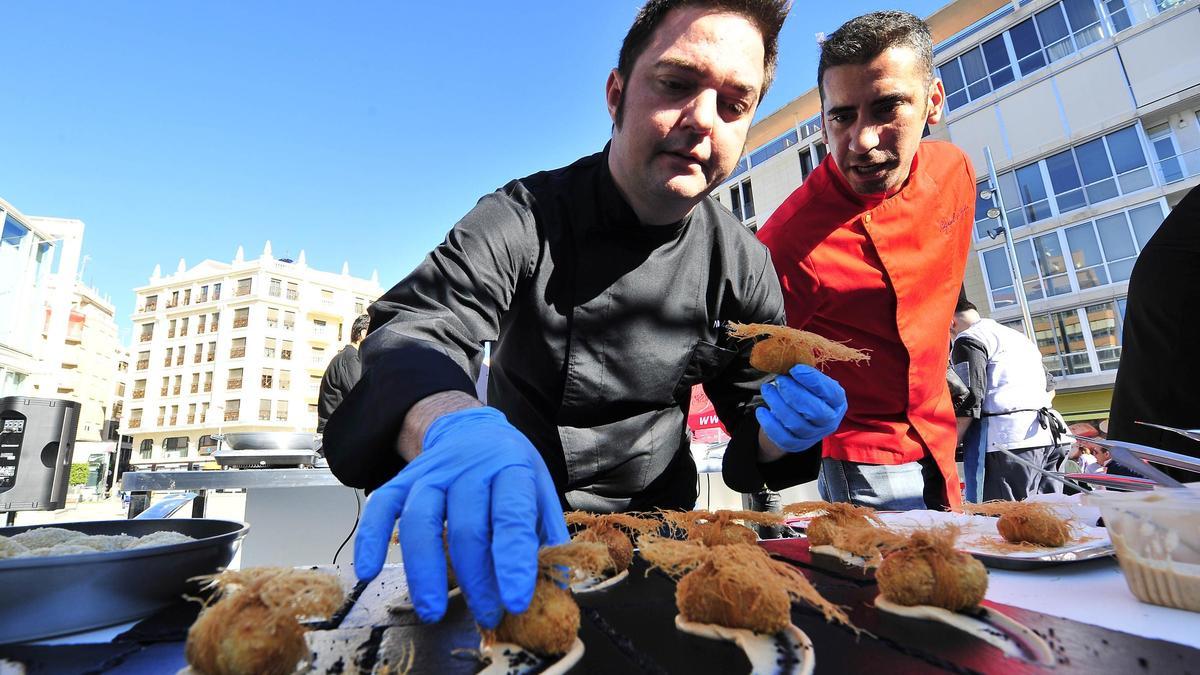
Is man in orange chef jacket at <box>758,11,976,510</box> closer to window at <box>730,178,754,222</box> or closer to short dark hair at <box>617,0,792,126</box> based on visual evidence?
short dark hair at <box>617,0,792,126</box>

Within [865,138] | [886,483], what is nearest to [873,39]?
[865,138]

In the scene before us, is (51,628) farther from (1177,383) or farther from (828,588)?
(1177,383)

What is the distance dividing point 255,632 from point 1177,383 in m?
2.04

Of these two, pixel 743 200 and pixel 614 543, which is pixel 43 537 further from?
pixel 743 200

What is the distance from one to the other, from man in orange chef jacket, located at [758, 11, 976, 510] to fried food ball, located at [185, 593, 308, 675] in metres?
1.86

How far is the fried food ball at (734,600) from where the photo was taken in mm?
688

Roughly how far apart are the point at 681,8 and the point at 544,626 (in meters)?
1.42

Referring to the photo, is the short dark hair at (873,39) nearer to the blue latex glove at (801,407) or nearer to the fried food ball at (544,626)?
the blue latex glove at (801,407)

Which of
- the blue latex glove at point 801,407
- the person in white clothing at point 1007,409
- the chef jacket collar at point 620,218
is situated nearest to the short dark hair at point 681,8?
the chef jacket collar at point 620,218

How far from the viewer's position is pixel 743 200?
75.4 feet

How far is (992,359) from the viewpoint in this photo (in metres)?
3.74

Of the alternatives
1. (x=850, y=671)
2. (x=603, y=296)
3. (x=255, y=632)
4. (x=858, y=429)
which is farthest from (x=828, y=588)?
(x=858, y=429)

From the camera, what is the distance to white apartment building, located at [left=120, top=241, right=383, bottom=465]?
3847 centimetres

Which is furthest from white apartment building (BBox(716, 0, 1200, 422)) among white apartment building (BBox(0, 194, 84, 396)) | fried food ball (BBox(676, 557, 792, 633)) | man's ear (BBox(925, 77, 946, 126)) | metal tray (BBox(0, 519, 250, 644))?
white apartment building (BBox(0, 194, 84, 396))
